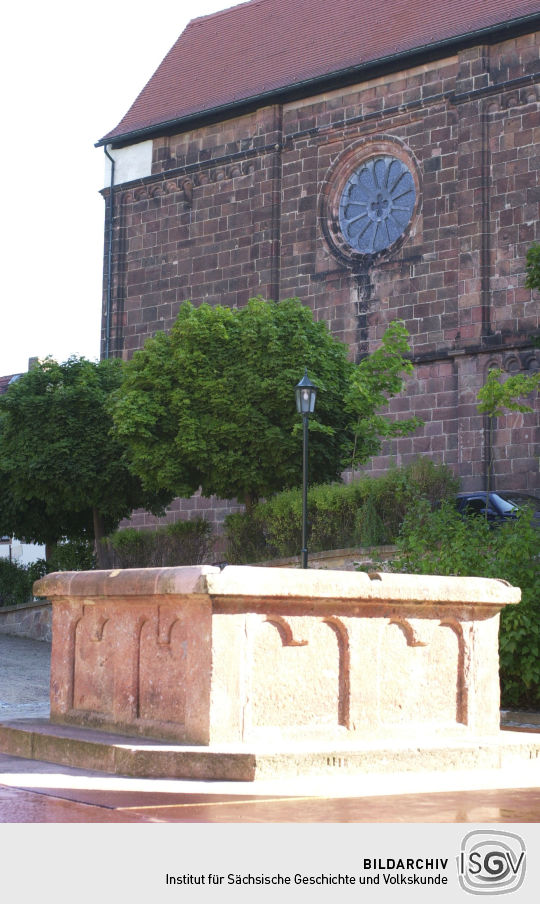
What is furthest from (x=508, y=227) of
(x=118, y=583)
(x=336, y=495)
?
(x=118, y=583)

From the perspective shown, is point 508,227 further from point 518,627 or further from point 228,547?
point 518,627

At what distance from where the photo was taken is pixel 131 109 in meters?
35.2

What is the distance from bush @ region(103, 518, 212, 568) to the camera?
25781 millimetres

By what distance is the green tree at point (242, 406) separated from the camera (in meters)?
23.4

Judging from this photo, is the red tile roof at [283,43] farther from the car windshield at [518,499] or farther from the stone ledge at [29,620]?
the stone ledge at [29,620]

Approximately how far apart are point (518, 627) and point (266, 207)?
65.9 ft

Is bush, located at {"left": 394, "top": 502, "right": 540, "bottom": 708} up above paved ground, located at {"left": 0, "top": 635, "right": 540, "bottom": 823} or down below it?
above

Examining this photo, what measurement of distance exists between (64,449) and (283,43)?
13211 mm

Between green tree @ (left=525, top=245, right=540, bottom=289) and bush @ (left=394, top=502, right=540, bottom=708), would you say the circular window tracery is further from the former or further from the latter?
bush @ (left=394, top=502, right=540, bottom=708)

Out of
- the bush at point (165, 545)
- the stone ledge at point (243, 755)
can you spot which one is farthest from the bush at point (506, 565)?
the bush at point (165, 545)

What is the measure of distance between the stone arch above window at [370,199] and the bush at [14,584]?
1047cm
